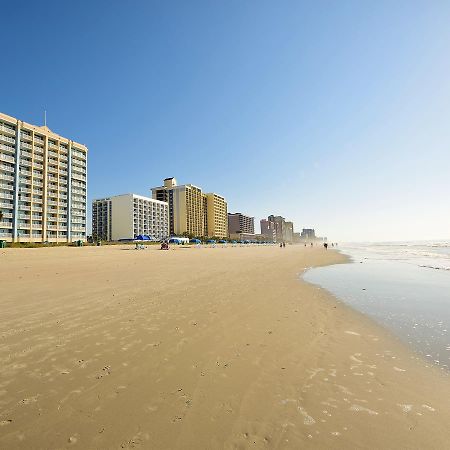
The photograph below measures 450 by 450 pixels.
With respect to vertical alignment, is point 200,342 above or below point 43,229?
below

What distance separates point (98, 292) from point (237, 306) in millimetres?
6048

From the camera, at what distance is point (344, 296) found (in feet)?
39.3

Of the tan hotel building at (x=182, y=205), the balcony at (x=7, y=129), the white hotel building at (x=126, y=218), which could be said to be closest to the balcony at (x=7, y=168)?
the balcony at (x=7, y=129)

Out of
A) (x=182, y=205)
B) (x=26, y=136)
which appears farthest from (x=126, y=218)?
(x=26, y=136)

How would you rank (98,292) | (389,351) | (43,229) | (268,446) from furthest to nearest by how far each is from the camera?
(43,229) → (98,292) → (389,351) → (268,446)

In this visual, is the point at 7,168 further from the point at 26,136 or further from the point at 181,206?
the point at 181,206

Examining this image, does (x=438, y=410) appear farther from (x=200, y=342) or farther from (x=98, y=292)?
(x=98, y=292)

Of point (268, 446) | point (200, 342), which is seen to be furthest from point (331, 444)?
point (200, 342)

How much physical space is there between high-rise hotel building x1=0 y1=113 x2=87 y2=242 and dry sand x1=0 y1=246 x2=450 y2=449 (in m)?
80.2

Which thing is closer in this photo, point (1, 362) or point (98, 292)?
point (1, 362)

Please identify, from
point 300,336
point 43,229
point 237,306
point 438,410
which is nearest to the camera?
point 438,410

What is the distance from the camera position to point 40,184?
8219 centimetres

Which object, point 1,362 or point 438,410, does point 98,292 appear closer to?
point 1,362

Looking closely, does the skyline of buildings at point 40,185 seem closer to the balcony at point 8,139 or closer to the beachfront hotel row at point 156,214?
the balcony at point 8,139
